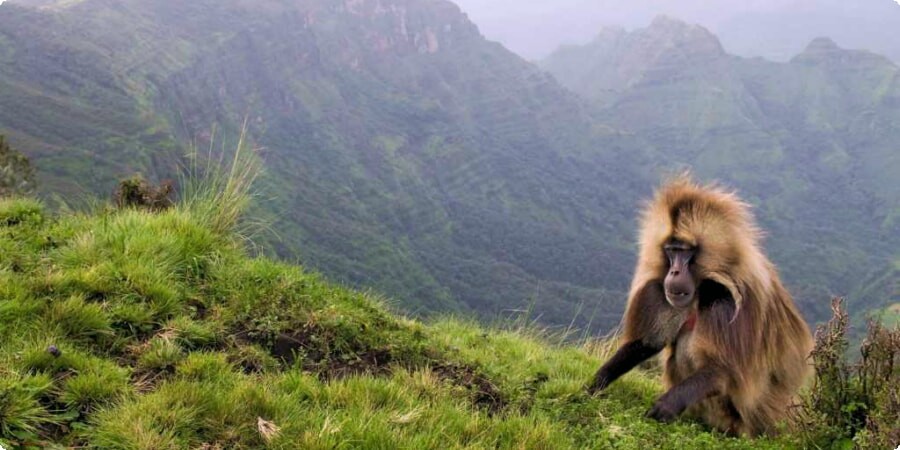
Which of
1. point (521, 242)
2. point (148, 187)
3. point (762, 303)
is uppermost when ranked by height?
point (762, 303)

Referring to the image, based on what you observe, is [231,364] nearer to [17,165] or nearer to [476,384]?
[476,384]

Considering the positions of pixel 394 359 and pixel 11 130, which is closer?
pixel 394 359

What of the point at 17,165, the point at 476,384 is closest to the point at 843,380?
the point at 476,384

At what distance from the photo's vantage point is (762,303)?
16.6ft

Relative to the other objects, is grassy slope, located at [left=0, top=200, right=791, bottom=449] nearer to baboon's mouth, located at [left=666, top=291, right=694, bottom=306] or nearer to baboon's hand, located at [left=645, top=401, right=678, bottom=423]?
baboon's hand, located at [left=645, top=401, right=678, bottom=423]

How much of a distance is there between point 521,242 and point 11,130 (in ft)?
413

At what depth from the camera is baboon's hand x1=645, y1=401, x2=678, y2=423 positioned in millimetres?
4863

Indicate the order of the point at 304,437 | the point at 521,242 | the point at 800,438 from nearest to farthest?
the point at 304,437, the point at 800,438, the point at 521,242

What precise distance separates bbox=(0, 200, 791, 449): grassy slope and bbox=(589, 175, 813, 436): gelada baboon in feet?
1.25

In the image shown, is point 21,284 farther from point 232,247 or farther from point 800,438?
point 800,438

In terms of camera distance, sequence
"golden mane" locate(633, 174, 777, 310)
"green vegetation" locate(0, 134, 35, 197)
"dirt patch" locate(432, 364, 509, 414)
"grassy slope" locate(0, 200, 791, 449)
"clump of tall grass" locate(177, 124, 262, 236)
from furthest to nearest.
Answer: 1. "green vegetation" locate(0, 134, 35, 197)
2. "clump of tall grass" locate(177, 124, 262, 236)
3. "golden mane" locate(633, 174, 777, 310)
4. "dirt patch" locate(432, 364, 509, 414)
5. "grassy slope" locate(0, 200, 791, 449)

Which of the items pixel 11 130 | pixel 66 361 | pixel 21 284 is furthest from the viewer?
pixel 11 130

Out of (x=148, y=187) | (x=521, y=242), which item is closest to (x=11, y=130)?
(x=148, y=187)

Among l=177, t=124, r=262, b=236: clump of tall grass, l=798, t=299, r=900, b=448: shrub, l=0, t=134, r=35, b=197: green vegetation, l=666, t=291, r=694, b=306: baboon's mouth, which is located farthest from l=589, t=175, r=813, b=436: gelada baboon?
l=0, t=134, r=35, b=197: green vegetation
